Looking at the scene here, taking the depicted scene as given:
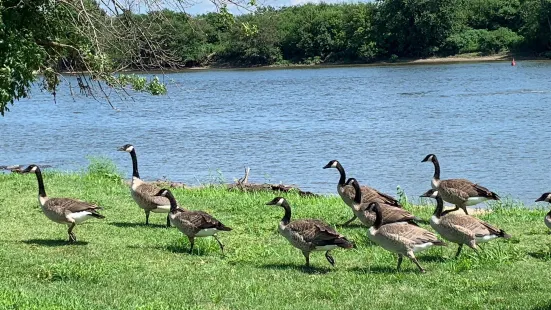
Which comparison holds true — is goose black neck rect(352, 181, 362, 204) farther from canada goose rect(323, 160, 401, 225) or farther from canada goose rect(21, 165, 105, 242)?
canada goose rect(21, 165, 105, 242)

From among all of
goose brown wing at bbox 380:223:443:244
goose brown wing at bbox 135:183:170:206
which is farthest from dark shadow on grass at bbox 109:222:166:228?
goose brown wing at bbox 380:223:443:244

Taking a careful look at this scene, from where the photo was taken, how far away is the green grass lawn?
26.9ft

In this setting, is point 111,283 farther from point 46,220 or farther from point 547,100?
point 547,100

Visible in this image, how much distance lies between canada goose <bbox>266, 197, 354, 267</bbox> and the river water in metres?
3.55

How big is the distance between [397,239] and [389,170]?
51.3ft

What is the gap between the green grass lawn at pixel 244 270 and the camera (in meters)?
8.21

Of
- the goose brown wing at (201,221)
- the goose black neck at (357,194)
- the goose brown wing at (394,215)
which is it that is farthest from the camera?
the goose black neck at (357,194)

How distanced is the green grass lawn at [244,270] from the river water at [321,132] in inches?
103

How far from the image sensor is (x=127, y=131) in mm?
39750

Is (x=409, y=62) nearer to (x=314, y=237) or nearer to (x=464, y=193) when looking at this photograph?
(x=464, y=193)

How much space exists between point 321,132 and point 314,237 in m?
26.6

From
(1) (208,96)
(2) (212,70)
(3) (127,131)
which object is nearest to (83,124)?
(3) (127,131)

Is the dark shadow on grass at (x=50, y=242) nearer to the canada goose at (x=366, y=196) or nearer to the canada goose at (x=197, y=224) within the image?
the canada goose at (x=197, y=224)

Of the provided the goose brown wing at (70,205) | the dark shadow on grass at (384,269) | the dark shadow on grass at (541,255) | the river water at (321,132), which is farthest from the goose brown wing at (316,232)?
the river water at (321,132)
